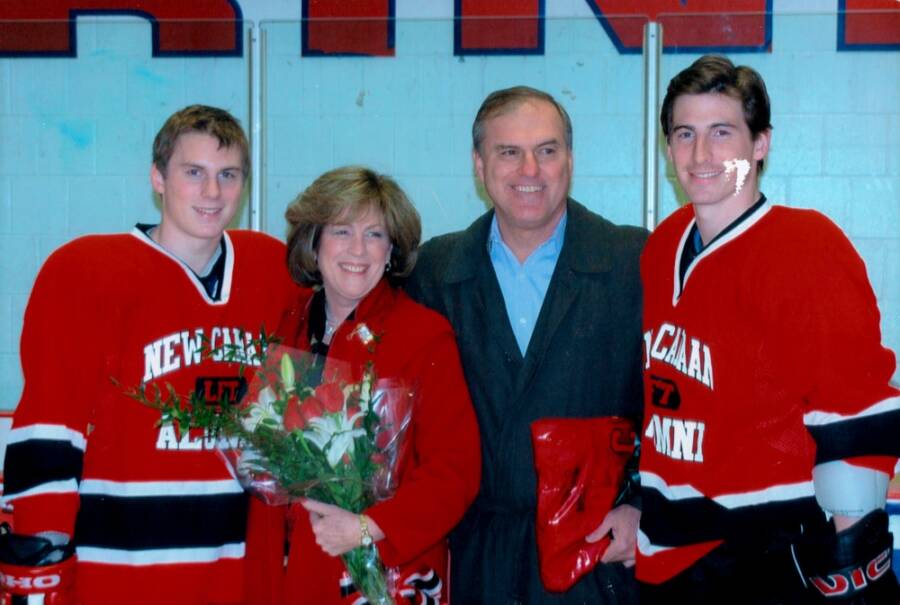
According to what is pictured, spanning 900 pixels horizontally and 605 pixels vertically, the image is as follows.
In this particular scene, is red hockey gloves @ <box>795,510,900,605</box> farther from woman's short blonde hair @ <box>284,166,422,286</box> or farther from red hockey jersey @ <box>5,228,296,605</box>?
red hockey jersey @ <box>5,228,296,605</box>

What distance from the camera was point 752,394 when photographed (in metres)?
1.85

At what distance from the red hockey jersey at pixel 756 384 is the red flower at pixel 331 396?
62 cm

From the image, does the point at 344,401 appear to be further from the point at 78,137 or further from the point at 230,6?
the point at 230,6

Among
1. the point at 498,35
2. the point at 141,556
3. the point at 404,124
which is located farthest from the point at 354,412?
→ the point at 498,35

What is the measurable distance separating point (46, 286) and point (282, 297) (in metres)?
0.49

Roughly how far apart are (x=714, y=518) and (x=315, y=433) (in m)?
0.73

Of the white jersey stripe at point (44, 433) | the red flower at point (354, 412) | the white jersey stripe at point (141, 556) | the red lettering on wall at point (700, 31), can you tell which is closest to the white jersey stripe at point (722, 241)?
the red flower at point (354, 412)

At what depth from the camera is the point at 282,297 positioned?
7.50 feet

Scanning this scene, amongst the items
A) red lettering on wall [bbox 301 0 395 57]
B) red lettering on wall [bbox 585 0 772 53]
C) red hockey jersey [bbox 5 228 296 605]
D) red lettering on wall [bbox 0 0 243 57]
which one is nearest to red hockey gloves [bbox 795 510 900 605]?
red hockey jersey [bbox 5 228 296 605]

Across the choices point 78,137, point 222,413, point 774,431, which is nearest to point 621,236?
point 774,431

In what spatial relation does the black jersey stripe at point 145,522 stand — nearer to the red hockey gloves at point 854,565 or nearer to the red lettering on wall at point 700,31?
the red hockey gloves at point 854,565

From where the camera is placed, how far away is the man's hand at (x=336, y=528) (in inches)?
72.2

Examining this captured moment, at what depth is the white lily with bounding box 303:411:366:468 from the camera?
1743 mm

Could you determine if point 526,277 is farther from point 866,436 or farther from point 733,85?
point 866,436
